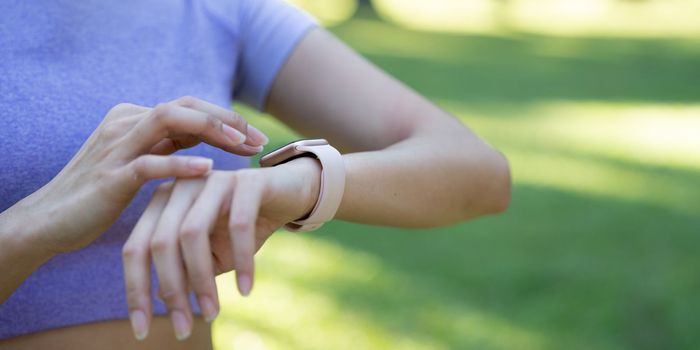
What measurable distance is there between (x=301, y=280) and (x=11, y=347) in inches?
98.1

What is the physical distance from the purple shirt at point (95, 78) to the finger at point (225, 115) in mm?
298

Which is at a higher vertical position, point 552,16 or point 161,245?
point 161,245

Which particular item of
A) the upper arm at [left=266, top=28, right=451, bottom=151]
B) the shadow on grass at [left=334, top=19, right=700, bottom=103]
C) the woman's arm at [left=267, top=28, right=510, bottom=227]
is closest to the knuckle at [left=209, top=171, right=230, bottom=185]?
the woman's arm at [left=267, top=28, right=510, bottom=227]

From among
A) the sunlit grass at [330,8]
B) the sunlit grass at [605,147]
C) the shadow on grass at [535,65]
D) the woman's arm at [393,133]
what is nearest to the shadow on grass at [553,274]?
the sunlit grass at [605,147]

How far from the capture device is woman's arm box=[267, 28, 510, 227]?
5.41 ft

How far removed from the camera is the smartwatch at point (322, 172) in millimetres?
1362

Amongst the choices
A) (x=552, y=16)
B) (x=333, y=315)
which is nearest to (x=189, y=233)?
(x=333, y=315)

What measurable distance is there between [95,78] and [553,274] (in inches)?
109

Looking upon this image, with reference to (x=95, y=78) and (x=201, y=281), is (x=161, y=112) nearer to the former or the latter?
(x=201, y=281)

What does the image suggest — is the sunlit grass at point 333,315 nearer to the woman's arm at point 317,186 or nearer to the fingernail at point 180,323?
the woman's arm at point 317,186

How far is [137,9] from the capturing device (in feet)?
5.87

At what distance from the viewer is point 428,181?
1.67 m

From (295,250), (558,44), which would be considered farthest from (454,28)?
(295,250)

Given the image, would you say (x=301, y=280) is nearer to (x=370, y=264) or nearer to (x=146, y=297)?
(x=370, y=264)
